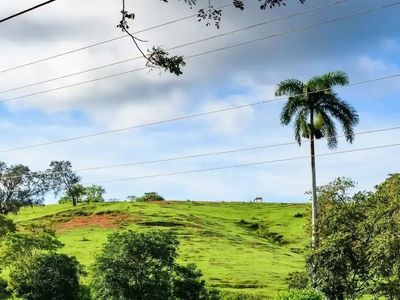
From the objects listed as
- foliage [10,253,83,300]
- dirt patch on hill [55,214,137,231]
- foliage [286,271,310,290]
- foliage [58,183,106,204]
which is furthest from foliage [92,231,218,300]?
foliage [58,183,106,204]

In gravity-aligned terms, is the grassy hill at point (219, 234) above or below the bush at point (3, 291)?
above

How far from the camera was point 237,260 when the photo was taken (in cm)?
6650

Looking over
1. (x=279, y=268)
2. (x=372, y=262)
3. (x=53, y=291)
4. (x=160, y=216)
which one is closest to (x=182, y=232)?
(x=160, y=216)

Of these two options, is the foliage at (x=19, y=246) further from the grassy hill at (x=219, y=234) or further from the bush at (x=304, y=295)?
the bush at (x=304, y=295)

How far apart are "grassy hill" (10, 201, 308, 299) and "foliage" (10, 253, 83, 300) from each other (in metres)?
12.3

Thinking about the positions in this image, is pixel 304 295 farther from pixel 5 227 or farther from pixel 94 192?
pixel 94 192

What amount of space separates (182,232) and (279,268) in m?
19.9

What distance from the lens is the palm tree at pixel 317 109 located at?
144 feet

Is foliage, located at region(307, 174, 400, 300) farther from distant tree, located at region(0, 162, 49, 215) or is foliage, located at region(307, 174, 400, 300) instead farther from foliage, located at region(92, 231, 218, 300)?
distant tree, located at region(0, 162, 49, 215)

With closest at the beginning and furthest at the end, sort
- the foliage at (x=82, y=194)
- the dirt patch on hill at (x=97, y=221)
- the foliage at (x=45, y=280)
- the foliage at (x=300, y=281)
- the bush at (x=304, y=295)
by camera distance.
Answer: the bush at (x=304, y=295) → the foliage at (x=300, y=281) → the foliage at (x=45, y=280) → the dirt patch on hill at (x=97, y=221) → the foliage at (x=82, y=194)

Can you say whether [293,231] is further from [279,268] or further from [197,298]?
[197,298]

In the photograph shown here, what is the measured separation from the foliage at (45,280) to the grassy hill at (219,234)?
1234cm

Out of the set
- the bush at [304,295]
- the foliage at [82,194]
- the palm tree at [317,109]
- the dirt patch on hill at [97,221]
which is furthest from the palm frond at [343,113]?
the foliage at [82,194]

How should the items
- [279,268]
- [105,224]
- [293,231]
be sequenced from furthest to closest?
[293,231], [105,224], [279,268]
